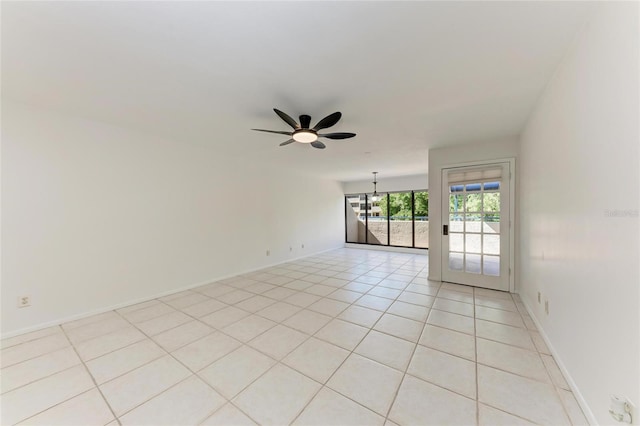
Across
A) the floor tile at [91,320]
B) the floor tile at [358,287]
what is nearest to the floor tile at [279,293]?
the floor tile at [358,287]

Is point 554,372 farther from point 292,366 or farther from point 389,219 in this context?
point 389,219

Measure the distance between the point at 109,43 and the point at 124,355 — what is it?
8.17 feet

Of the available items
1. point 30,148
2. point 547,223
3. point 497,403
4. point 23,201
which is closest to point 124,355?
point 23,201

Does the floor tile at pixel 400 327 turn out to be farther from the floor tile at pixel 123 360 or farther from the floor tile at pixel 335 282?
the floor tile at pixel 123 360

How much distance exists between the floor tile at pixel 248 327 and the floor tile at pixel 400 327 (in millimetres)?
1206

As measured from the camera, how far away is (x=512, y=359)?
193 centimetres

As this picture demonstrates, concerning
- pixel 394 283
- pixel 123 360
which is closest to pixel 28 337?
pixel 123 360

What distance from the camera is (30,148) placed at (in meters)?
2.49

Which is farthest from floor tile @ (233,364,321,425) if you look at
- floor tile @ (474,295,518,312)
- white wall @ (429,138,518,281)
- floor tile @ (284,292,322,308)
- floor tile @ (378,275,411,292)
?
white wall @ (429,138,518,281)

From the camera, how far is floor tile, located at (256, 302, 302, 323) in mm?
2758

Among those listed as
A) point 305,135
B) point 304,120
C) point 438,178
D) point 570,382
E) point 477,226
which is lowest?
point 570,382

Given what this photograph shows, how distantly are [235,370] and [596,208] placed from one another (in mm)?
2648

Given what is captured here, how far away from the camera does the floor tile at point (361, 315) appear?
261 centimetres

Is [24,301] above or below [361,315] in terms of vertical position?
above
